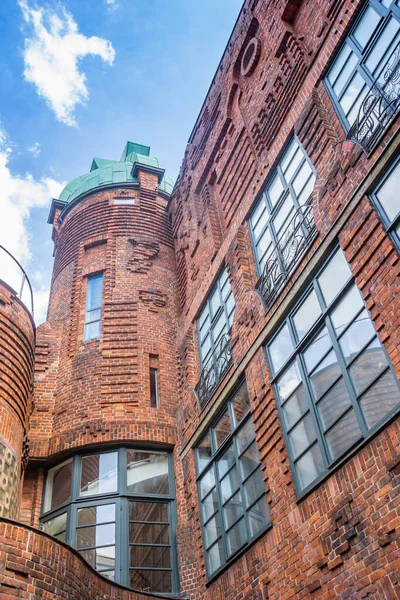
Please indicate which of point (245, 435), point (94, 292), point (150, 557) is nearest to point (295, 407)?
point (245, 435)

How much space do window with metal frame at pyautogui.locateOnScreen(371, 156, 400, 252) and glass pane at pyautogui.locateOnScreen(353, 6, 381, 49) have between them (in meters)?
3.02

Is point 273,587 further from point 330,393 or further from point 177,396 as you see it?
point 177,396

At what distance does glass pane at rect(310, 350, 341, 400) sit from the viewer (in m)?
8.32

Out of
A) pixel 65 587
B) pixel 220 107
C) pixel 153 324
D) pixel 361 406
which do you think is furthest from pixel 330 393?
pixel 220 107

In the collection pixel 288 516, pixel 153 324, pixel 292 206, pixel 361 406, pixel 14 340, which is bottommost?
pixel 288 516

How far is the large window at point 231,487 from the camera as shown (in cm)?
982

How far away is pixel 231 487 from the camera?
35.2ft

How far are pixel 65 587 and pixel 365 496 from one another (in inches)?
164

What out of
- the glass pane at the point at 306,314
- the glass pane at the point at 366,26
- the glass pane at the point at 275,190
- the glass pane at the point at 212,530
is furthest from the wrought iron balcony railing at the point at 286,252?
the glass pane at the point at 212,530

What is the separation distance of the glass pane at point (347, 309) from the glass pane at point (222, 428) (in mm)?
3915

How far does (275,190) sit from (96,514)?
297 inches

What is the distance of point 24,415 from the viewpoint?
11617 mm

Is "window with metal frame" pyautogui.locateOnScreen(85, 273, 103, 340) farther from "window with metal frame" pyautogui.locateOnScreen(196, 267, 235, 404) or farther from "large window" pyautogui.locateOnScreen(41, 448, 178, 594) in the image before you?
"large window" pyautogui.locateOnScreen(41, 448, 178, 594)

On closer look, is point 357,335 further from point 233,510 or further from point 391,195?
point 233,510
